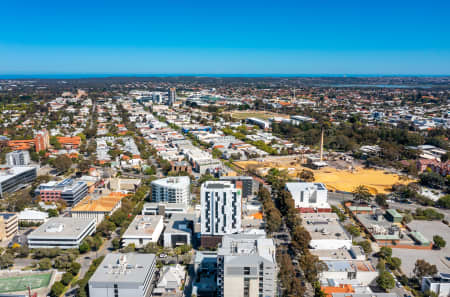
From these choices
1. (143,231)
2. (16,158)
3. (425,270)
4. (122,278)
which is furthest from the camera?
(16,158)

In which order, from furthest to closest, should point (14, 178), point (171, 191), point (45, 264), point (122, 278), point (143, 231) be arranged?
1. point (14, 178)
2. point (171, 191)
3. point (143, 231)
4. point (45, 264)
5. point (122, 278)

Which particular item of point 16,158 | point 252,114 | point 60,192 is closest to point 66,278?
point 60,192

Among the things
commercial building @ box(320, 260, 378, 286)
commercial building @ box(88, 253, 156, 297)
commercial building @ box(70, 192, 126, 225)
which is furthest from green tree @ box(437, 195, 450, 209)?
commercial building @ box(70, 192, 126, 225)

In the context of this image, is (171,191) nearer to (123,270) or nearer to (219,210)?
(219,210)

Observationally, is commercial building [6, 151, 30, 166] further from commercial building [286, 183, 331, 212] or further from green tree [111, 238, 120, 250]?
commercial building [286, 183, 331, 212]

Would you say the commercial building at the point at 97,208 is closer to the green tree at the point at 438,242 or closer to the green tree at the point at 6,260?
the green tree at the point at 6,260

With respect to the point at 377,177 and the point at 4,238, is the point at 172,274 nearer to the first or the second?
the point at 4,238

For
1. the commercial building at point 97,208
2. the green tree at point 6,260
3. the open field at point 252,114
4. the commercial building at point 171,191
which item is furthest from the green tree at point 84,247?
the open field at point 252,114
